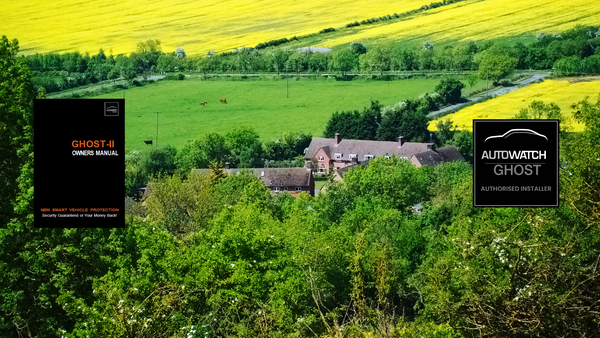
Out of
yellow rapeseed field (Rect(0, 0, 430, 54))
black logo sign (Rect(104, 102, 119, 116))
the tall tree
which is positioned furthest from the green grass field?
black logo sign (Rect(104, 102, 119, 116))

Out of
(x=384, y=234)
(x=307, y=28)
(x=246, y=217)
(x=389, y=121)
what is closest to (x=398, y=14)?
(x=307, y=28)

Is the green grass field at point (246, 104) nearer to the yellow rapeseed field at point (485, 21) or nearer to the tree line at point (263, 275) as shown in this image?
the yellow rapeseed field at point (485, 21)

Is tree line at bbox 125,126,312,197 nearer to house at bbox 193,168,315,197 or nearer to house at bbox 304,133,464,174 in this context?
house at bbox 304,133,464,174

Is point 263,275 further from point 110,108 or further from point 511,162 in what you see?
point 511,162

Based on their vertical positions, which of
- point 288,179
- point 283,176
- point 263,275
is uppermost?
point 263,275

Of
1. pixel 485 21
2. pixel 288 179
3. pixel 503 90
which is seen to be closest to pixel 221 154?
pixel 288 179

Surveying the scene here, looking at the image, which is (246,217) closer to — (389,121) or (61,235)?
(61,235)

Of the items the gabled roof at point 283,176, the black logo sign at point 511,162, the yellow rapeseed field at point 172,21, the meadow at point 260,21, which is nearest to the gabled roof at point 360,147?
the gabled roof at point 283,176
